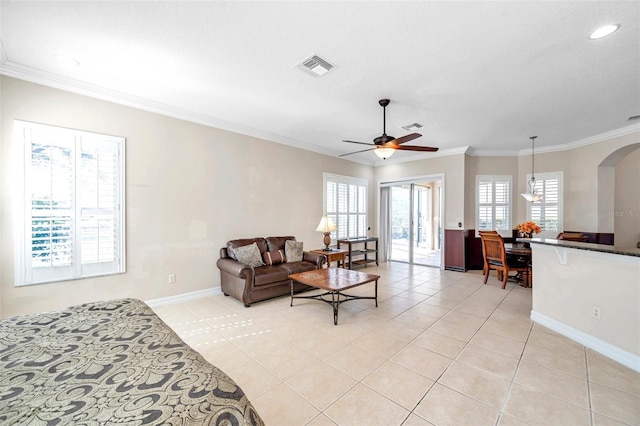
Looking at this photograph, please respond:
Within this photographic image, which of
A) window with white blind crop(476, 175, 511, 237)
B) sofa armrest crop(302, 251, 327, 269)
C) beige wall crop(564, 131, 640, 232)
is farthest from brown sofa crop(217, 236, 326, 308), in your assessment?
beige wall crop(564, 131, 640, 232)

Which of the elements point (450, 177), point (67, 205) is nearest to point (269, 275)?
point (67, 205)

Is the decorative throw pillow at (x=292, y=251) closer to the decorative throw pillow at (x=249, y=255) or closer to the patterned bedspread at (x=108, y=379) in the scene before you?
the decorative throw pillow at (x=249, y=255)

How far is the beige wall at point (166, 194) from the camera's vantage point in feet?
9.68

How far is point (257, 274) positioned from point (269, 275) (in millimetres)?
182

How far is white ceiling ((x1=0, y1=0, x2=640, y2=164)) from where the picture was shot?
6.79 feet

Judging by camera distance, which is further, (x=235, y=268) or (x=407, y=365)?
(x=235, y=268)

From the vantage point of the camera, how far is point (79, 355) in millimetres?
1303

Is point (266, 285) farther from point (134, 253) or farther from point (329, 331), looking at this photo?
point (134, 253)

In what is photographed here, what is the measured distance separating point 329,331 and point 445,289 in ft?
9.01

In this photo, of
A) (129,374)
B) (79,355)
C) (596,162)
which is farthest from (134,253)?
(596,162)

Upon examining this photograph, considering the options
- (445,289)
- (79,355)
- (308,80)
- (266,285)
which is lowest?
(445,289)

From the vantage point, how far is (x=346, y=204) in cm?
689

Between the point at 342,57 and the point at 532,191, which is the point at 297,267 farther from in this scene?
the point at 532,191

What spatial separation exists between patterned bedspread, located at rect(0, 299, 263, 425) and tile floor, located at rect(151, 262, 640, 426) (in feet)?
3.11
